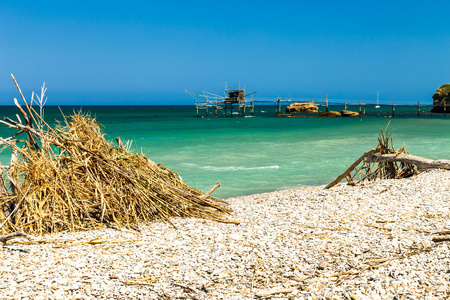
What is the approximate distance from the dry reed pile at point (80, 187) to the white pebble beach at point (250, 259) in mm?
224

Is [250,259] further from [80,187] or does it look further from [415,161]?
[415,161]

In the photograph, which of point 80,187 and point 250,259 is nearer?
point 250,259

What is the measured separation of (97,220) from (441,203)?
→ 4.23 m

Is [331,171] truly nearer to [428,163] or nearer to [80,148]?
[428,163]

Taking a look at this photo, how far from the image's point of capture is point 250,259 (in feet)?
10.7

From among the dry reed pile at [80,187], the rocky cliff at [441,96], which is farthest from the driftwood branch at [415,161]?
the rocky cliff at [441,96]

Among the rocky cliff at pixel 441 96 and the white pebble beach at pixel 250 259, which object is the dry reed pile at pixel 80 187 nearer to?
the white pebble beach at pixel 250 259

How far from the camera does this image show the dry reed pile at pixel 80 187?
3.89m

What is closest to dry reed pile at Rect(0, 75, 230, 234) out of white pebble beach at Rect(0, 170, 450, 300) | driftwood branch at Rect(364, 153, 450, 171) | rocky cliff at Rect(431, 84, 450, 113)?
white pebble beach at Rect(0, 170, 450, 300)

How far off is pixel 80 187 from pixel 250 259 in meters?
2.14

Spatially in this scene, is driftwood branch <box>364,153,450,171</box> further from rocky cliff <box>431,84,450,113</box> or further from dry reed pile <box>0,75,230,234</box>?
rocky cliff <box>431,84,450,113</box>

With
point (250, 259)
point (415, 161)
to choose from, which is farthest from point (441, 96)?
point (250, 259)

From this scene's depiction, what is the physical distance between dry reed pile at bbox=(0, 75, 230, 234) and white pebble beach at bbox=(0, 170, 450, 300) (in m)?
0.22

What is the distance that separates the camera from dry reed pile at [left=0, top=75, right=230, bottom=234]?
3.89 m
